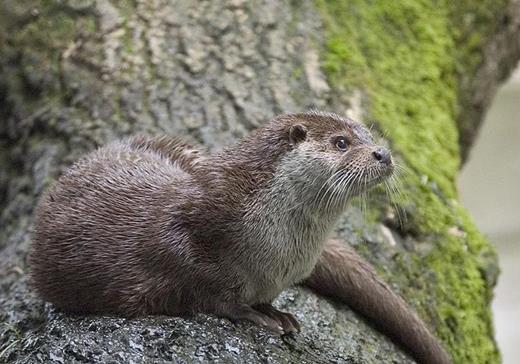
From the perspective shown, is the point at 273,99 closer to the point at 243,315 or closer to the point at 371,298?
the point at 371,298

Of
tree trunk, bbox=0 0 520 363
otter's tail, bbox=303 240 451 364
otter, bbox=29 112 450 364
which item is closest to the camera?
otter, bbox=29 112 450 364

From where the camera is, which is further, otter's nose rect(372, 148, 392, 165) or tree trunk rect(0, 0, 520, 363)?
tree trunk rect(0, 0, 520, 363)

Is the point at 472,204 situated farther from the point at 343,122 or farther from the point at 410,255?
the point at 343,122

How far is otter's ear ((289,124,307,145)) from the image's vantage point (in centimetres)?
295

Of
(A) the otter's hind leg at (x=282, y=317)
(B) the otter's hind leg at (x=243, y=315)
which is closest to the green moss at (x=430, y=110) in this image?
(A) the otter's hind leg at (x=282, y=317)

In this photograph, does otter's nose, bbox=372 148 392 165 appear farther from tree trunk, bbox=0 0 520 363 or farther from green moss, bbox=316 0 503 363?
green moss, bbox=316 0 503 363

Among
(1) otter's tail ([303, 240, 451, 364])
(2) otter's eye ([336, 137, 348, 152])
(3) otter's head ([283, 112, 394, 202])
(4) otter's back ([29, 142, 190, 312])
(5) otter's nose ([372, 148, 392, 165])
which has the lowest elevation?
(4) otter's back ([29, 142, 190, 312])

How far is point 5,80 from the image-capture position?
4680 millimetres

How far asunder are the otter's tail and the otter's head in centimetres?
45

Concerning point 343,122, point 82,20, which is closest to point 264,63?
point 82,20

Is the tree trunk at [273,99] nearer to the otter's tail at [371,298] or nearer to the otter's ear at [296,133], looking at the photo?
the otter's tail at [371,298]

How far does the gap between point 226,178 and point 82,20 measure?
197 cm

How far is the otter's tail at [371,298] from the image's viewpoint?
3.32 metres

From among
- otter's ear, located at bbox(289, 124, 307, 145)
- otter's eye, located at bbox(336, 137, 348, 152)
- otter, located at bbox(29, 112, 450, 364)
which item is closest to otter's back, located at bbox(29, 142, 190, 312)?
otter, located at bbox(29, 112, 450, 364)
